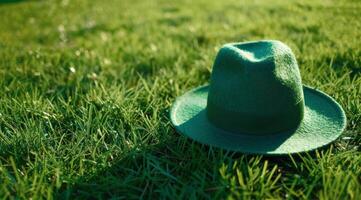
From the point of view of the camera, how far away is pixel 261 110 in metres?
2.10

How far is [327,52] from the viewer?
359 cm

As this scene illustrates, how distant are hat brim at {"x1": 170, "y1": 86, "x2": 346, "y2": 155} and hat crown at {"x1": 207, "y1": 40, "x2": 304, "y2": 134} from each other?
50mm

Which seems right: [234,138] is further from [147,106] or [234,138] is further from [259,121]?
[147,106]

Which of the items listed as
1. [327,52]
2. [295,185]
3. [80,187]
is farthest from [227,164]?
[327,52]

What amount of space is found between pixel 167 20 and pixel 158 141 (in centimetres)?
353

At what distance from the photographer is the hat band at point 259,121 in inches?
83.0

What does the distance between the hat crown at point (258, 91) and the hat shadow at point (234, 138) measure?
4cm

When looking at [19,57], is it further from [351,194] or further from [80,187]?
[351,194]

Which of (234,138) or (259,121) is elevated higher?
(259,121)

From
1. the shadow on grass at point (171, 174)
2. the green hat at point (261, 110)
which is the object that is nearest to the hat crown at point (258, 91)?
the green hat at point (261, 110)

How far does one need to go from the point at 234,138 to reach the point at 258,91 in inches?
11.7

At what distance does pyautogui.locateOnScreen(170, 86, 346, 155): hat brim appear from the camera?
209 centimetres

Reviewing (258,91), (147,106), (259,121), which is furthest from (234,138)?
(147,106)

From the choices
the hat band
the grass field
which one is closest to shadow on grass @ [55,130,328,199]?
the grass field
